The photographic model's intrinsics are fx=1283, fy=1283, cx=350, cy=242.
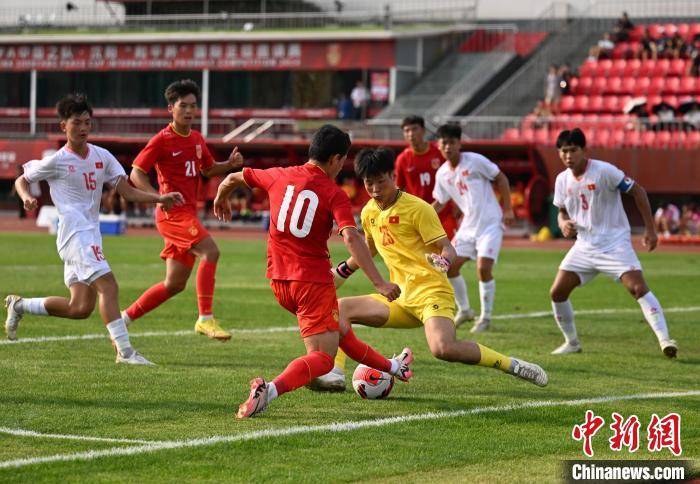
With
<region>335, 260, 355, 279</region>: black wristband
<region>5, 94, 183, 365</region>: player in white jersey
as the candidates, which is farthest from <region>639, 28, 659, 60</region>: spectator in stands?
<region>335, 260, 355, 279</region>: black wristband

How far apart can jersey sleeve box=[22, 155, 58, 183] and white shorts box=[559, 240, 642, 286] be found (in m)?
4.93

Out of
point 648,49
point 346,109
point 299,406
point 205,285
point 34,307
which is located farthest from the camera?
point 346,109

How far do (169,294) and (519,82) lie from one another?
101 ft

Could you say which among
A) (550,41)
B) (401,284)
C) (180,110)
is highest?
(550,41)

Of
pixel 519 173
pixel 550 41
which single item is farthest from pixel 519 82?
pixel 519 173

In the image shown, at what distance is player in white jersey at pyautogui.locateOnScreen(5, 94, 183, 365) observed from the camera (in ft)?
34.7

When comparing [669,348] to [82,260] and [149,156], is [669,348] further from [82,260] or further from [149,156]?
[82,260]

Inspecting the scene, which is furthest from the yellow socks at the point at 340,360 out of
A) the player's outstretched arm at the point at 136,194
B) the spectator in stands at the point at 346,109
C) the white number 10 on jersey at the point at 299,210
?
the spectator in stands at the point at 346,109

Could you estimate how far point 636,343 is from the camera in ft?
43.5

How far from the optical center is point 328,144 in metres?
8.45

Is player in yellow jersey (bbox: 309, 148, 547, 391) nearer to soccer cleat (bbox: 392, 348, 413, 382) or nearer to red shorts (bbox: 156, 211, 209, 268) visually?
soccer cleat (bbox: 392, 348, 413, 382)

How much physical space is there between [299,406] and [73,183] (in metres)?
3.12

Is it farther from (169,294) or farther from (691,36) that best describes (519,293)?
(691,36)
